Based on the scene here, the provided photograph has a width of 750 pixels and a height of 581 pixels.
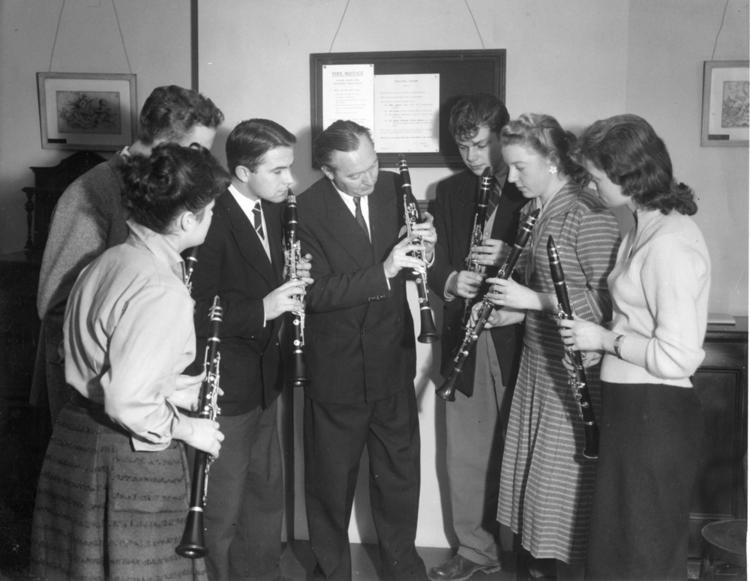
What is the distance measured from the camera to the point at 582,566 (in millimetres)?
2877

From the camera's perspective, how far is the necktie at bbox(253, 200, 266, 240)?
9.59 feet

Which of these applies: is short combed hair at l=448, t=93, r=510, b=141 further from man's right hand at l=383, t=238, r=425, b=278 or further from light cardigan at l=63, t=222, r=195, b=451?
light cardigan at l=63, t=222, r=195, b=451

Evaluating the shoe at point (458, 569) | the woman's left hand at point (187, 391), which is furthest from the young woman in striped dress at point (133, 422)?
the shoe at point (458, 569)

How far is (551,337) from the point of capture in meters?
2.87

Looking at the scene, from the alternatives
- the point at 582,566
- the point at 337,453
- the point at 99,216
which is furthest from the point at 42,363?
the point at 582,566

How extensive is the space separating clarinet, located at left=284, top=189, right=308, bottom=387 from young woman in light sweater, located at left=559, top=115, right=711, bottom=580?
99cm

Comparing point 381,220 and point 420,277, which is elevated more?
point 381,220

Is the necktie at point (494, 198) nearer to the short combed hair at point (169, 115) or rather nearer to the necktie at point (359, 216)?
the necktie at point (359, 216)

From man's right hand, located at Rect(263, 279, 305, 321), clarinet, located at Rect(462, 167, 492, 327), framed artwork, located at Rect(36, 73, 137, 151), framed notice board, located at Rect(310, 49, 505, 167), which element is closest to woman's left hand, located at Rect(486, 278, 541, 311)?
clarinet, located at Rect(462, 167, 492, 327)

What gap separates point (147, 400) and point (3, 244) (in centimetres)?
246

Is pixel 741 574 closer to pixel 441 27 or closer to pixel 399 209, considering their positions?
pixel 399 209

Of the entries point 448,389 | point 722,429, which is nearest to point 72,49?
point 448,389

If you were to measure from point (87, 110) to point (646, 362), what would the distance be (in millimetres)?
2801

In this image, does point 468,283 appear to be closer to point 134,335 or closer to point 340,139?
point 340,139
